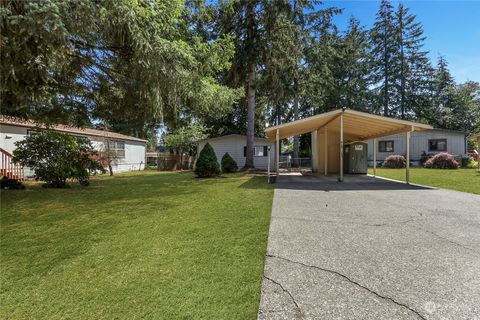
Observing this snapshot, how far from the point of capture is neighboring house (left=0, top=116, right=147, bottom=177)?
12727 mm

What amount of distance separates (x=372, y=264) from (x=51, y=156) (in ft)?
33.1

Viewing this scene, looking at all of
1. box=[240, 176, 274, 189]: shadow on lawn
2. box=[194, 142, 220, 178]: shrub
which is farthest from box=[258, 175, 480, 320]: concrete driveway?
box=[194, 142, 220, 178]: shrub

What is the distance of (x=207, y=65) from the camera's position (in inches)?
316

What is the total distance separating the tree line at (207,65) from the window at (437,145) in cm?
956

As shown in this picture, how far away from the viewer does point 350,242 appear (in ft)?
11.7

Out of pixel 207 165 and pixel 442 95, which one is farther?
pixel 442 95

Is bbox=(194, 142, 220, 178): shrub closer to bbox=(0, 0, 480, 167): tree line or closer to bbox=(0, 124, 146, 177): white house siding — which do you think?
bbox=(0, 0, 480, 167): tree line

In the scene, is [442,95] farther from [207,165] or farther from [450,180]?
[207,165]

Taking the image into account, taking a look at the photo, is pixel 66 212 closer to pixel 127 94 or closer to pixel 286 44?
pixel 127 94

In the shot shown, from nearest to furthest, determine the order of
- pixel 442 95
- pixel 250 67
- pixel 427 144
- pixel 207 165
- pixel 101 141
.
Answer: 1. pixel 207 165
2. pixel 250 67
3. pixel 101 141
4. pixel 427 144
5. pixel 442 95

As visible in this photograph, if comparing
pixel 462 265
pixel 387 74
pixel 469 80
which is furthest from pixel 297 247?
pixel 469 80

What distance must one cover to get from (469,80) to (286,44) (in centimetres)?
3668

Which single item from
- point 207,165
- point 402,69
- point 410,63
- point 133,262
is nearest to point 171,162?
point 207,165

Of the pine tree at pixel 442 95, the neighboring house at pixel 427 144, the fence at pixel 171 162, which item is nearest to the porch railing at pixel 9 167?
the fence at pixel 171 162
